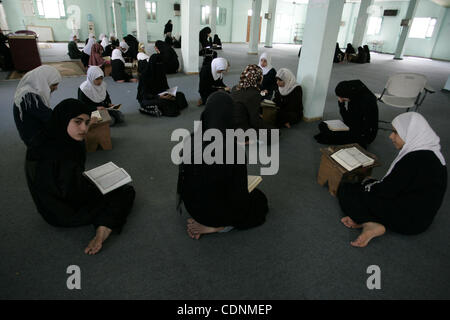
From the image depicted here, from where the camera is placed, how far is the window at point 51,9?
13.3m

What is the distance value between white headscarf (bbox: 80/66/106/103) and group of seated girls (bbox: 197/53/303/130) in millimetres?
1706

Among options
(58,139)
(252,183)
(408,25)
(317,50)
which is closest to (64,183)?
(58,139)

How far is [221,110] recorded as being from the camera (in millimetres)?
1509

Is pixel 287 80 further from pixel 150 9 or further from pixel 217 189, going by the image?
pixel 150 9

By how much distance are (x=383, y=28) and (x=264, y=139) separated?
17.3 m

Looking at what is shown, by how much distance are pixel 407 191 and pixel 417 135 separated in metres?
0.38

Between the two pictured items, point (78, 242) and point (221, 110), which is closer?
point (221, 110)

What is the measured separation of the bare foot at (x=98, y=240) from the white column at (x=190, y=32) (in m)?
6.12

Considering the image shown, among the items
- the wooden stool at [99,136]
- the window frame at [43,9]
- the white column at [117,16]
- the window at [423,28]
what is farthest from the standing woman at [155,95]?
the window at [423,28]

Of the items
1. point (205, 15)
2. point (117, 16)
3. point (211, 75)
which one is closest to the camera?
point (211, 75)

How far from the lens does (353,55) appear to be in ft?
37.6

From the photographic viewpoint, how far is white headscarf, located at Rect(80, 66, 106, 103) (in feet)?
11.5

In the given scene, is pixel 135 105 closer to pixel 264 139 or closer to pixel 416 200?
pixel 264 139

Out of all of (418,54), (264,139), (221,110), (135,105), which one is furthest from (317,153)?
(418,54)
